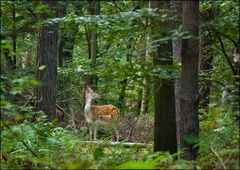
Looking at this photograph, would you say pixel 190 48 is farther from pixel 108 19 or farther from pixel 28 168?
pixel 28 168

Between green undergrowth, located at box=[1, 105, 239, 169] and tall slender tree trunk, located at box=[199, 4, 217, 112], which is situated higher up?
tall slender tree trunk, located at box=[199, 4, 217, 112]

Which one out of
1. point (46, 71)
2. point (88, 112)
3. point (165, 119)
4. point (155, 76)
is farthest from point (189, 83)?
point (88, 112)

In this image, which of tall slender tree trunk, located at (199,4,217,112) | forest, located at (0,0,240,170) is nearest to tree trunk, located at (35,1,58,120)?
forest, located at (0,0,240,170)

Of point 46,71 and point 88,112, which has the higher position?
point 46,71

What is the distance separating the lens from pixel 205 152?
6242mm

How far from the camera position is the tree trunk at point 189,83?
5.56m

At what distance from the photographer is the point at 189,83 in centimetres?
572

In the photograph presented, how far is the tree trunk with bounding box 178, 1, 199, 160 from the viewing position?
5559 mm

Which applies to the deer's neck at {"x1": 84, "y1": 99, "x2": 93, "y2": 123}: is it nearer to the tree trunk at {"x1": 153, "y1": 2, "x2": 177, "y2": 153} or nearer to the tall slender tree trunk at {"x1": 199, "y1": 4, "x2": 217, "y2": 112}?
the tall slender tree trunk at {"x1": 199, "y1": 4, "x2": 217, "y2": 112}

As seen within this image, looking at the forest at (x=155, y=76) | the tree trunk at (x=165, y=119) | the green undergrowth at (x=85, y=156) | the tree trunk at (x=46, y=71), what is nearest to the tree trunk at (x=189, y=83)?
the forest at (x=155, y=76)

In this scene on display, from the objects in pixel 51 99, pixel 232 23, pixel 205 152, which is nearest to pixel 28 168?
→ pixel 205 152

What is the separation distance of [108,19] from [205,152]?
6.81ft

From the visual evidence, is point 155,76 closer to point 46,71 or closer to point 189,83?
point 189,83

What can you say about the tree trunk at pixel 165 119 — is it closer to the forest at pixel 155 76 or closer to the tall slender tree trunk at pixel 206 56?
the forest at pixel 155 76
